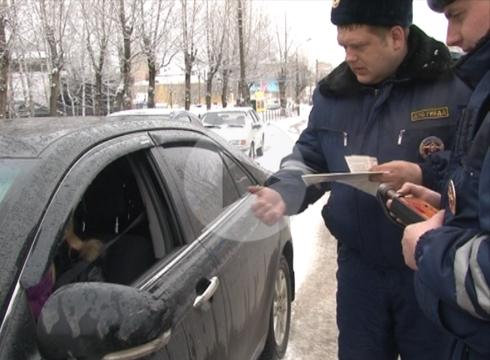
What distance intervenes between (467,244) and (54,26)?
19.4 meters

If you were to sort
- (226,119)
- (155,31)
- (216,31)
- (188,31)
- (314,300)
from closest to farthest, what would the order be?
1. (314,300)
2. (226,119)
3. (155,31)
4. (188,31)
5. (216,31)

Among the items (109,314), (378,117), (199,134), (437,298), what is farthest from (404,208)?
(199,134)

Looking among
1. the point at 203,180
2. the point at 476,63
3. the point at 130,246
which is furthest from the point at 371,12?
the point at 130,246

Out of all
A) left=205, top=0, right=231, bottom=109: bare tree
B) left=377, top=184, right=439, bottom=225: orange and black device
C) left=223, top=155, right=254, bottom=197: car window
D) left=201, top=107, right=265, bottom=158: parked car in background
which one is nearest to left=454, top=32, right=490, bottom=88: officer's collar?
left=377, top=184, right=439, bottom=225: orange and black device

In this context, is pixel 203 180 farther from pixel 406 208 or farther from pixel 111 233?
pixel 406 208

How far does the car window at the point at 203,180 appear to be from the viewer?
7.92ft

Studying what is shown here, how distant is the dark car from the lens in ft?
4.56

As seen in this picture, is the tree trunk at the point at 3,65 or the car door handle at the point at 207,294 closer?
the car door handle at the point at 207,294

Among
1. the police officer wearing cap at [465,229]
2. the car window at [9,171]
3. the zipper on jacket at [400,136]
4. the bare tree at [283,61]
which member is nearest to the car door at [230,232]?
the car window at [9,171]

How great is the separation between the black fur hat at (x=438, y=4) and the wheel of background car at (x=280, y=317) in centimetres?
212

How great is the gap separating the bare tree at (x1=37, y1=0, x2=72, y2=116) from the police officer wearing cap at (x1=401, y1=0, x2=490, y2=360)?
725 inches

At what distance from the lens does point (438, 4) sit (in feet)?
4.53

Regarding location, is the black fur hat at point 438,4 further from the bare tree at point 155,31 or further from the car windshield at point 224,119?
the bare tree at point 155,31

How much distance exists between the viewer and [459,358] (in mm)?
1460
